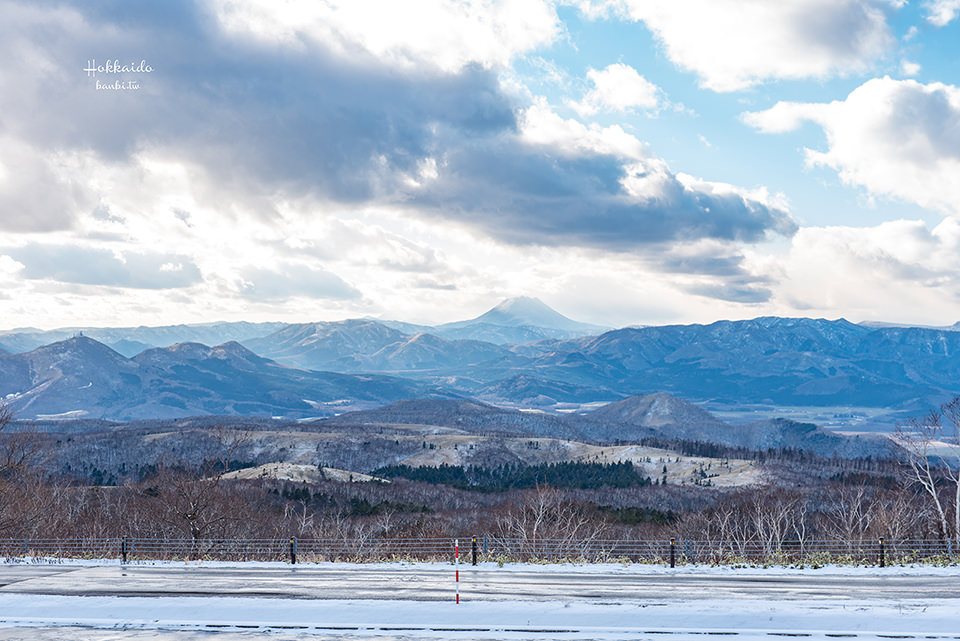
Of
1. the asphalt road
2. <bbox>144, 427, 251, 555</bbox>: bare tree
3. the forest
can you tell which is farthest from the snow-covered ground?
<bbox>144, 427, 251, 555</bbox>: bare tree

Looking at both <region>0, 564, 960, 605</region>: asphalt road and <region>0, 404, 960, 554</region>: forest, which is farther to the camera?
<region>0, 404, 960, 554</region>: forest

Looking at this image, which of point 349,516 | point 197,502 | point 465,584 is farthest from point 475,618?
point 349,516

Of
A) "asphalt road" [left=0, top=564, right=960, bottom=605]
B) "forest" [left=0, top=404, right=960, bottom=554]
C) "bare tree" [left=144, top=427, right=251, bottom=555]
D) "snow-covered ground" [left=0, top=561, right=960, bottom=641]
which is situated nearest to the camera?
"snow-covered ground" [left=0, top=561, right=960, bottom=641]

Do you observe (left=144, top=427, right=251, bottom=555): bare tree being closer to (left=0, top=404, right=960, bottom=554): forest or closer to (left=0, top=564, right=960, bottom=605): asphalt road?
(left=0, top=404, right=960, bottom=554): forest

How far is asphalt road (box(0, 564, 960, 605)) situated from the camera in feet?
102

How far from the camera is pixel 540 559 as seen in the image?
40.6 m

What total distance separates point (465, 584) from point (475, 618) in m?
5.44

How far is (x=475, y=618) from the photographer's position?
92.2 feet

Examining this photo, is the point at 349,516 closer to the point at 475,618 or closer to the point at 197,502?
the point at 197,502

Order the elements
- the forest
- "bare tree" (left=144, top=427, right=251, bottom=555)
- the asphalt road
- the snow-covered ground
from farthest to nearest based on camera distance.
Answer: the forest < "bare tree" (left=144, top=427, right=251, bottom=555) < the asphalt road < the snow-covered ground

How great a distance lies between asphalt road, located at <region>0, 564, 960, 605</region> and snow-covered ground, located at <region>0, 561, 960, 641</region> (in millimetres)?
933

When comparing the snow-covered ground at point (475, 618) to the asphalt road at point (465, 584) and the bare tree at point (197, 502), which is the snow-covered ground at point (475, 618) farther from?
the bare tree at point (197, 502)

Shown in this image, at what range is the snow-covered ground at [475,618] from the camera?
1036 inches

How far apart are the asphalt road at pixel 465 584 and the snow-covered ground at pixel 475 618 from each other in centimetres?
93
